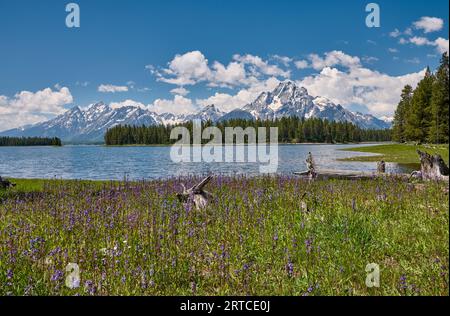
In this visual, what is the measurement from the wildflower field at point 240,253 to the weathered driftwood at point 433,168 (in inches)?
158

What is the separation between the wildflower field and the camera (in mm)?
5008

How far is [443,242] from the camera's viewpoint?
6.16 m

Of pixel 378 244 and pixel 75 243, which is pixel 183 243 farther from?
pixel 378 244

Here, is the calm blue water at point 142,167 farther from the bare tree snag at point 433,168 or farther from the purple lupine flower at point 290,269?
the purple lupine flower at point 290,269

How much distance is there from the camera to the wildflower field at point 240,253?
197 inches

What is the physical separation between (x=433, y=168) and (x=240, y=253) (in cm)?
1091

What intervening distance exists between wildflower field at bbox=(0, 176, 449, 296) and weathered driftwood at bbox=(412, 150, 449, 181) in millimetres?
4012

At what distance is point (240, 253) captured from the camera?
21.2 feet

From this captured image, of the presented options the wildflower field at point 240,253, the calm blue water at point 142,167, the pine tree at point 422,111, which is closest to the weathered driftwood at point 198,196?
the wildflower field at point 240,253

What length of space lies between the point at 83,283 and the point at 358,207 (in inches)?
285

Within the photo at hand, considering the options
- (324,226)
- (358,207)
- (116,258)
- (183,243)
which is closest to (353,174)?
(358,207)

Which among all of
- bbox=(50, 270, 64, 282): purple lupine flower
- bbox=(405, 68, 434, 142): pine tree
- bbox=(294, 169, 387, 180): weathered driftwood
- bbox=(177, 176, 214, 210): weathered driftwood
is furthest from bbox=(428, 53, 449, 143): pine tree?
bbox=(405, 68, 434, 142): pine tree

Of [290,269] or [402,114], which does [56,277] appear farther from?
[402,114]

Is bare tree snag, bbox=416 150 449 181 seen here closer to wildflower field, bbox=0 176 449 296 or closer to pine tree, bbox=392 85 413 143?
wildflower field, bbox=0 176 449 296
